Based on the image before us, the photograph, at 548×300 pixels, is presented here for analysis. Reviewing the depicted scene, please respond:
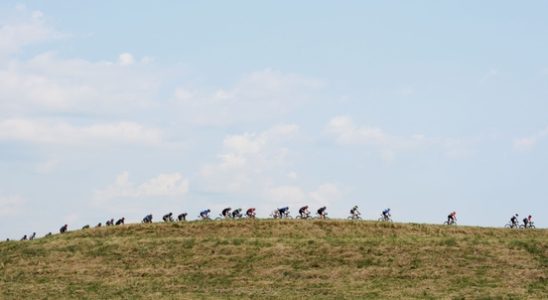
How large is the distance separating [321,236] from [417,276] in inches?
540

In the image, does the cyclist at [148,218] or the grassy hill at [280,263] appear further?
the cyclist at [148,218]

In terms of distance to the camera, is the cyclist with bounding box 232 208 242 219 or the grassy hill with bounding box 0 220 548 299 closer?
the grassy hill with bounding box 0 220 548 299

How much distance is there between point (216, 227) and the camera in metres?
54.1

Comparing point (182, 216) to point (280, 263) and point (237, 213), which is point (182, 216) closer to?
point (237, 213)

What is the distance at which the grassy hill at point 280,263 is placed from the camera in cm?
3719

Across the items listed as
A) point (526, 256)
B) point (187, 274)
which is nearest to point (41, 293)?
point (187, 274)

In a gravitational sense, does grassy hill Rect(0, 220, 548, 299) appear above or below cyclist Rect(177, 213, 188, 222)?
below

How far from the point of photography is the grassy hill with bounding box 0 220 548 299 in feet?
122

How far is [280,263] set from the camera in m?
43.0

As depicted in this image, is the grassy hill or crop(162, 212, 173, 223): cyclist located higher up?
crop(162, 212, 173, 223): cyclist

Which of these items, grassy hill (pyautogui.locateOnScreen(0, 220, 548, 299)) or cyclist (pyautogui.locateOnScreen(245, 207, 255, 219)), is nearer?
grassy hill (pyautogui.locateOnScreen(0, 220, 548, 299))

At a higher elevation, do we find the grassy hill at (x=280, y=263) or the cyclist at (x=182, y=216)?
the cyclist at (x=182, y=216)

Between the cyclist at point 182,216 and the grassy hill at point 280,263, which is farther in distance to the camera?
the cyclist at point 182,216

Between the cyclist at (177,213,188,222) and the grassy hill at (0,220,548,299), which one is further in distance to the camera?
the cyclist at (177,213,188,222)
